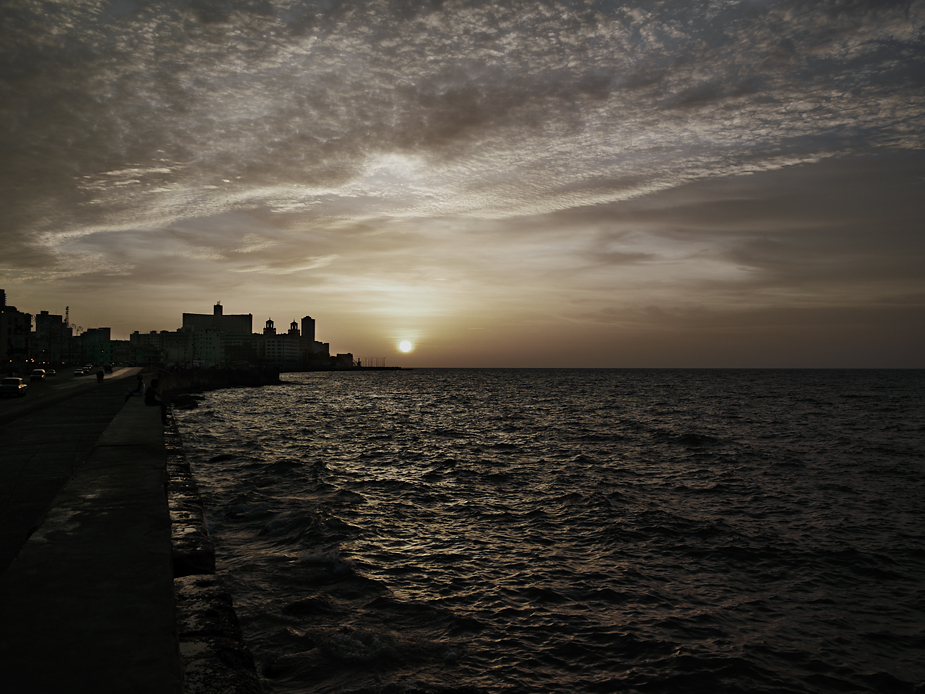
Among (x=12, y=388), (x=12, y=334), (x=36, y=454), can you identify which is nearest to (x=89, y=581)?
(x=36, y=454)

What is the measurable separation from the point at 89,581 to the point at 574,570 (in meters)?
9.05

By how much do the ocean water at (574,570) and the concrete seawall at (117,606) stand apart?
1.68 m

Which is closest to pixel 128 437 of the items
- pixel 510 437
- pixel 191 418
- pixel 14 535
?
pixel 14 535

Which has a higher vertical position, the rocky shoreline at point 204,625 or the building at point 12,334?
the building at point 12,334

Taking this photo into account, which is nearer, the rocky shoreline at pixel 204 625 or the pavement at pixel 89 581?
the pavement at pixel 89 581

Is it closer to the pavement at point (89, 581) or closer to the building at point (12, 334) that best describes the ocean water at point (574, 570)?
the pavement at point (89, 581)

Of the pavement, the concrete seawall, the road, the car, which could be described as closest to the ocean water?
the concrete seawall

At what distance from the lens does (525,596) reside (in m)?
10.4

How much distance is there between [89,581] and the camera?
6.07 m

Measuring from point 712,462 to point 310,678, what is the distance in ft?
75.4

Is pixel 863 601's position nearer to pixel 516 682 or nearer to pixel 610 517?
pixel 610 517

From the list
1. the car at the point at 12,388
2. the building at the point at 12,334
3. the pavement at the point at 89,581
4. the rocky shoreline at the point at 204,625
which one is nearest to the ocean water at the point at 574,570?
the rocky shoreline at the point at 204,625

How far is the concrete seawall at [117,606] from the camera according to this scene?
437 cm

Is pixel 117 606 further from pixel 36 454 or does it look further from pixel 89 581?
pixel 36 454
